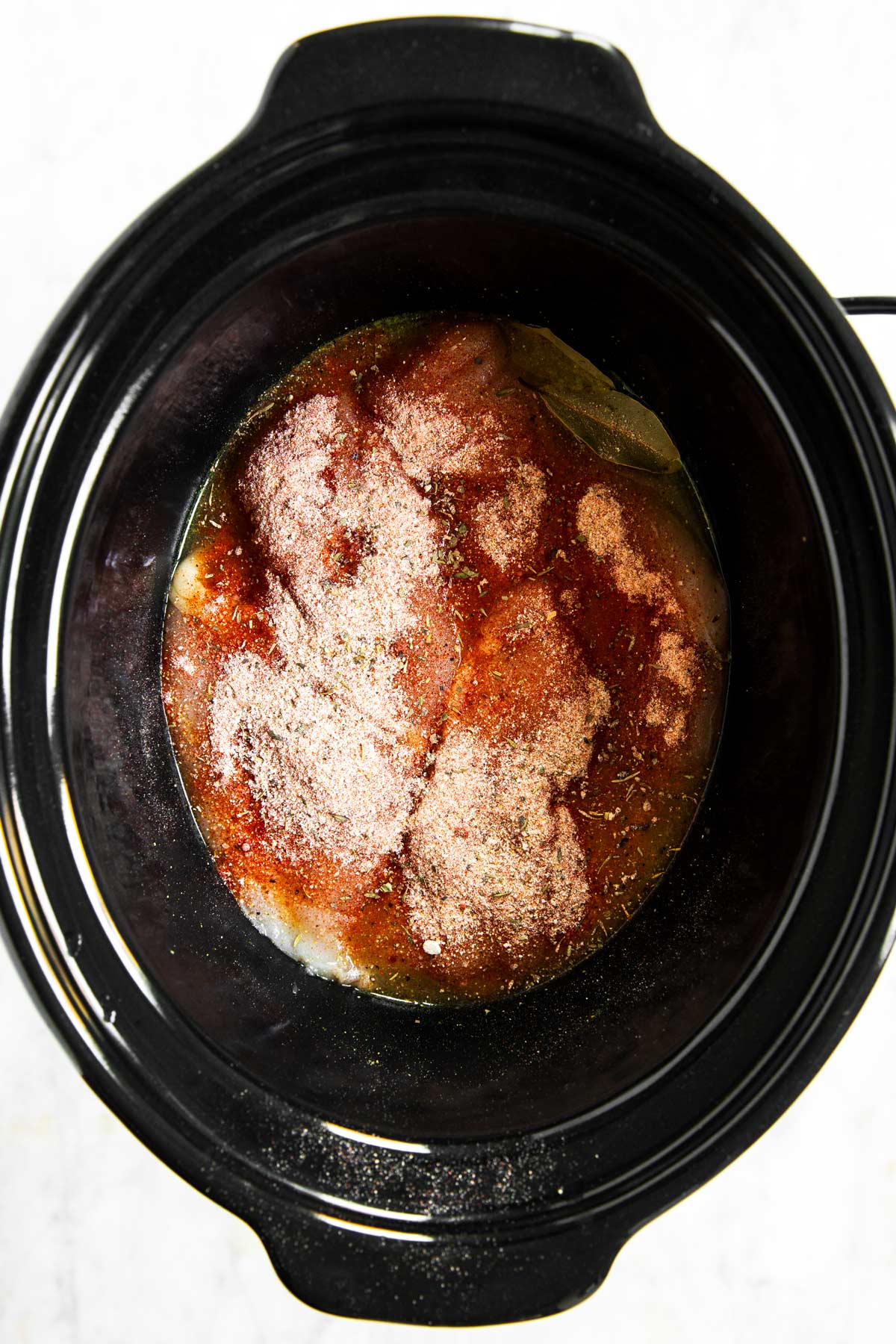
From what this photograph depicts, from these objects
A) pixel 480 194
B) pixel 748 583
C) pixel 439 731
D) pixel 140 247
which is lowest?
pixel 439 731

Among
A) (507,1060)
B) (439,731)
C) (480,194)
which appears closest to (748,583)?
(439,731)

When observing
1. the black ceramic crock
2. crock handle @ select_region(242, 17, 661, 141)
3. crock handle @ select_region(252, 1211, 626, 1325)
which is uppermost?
crock handle @ select_region(242, 17, 661, 141)

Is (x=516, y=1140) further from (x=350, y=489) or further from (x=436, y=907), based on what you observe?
(x=350, y=489)

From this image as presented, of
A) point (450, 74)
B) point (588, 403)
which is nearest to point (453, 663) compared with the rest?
point (588, 403)

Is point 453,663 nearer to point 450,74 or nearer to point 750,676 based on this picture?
point 750,676

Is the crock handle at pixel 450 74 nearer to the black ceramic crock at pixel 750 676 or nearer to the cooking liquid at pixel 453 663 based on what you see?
the black ceramic crock at pixel 750 676

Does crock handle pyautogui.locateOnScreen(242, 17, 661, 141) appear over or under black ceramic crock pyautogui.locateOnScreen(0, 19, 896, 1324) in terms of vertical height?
over

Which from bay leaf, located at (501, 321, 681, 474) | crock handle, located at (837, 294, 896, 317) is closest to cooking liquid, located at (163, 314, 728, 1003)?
bay leaf, located at (501, 321, 681, 474)

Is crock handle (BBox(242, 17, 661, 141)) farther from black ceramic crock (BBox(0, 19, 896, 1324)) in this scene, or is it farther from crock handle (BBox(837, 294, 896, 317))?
crock handle (BBox(837, 294, 896, 317))
